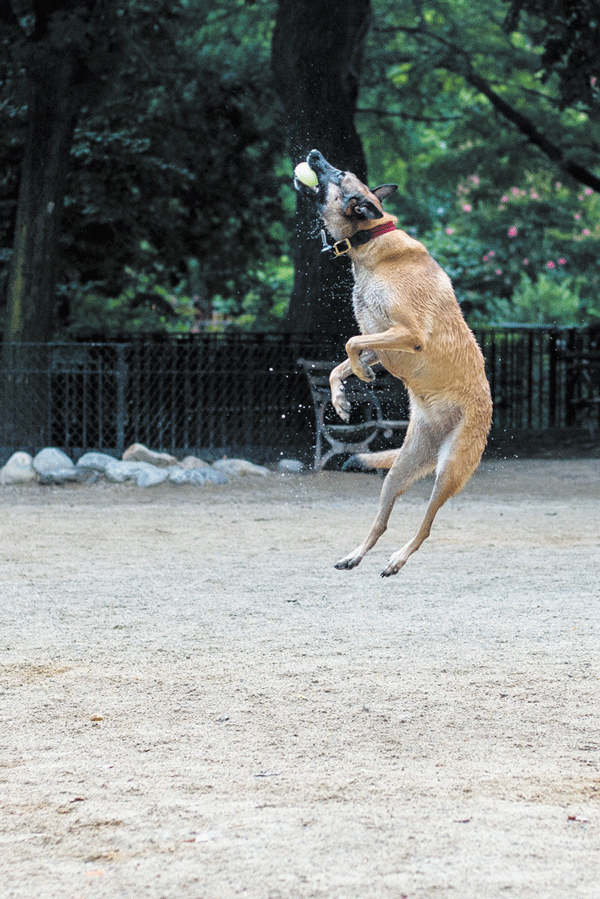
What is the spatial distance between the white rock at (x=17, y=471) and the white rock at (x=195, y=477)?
2.28 metres

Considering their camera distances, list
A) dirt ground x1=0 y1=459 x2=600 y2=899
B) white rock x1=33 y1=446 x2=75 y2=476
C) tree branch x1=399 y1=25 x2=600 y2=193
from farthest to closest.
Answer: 1. tree branch x1=399 y1=25 x2=600 y2=193
2. white rock x1=33 y1=446 x2=75 y2=476
3. dirt ground x1=0 y1=459 x2=600 y2=899

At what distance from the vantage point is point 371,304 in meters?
4.20

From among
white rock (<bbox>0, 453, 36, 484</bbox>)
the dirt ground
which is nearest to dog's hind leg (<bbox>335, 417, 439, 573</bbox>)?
the dirt ground

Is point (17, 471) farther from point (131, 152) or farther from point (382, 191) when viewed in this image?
point (382, 191)

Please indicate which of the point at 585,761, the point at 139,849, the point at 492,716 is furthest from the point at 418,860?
the point at 492,716

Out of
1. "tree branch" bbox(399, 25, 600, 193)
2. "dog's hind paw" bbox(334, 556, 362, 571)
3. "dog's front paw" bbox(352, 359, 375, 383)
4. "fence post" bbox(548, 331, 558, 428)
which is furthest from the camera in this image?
"fence post" bbox(548, 331, 558, 428)

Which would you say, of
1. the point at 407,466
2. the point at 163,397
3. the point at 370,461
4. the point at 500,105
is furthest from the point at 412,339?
the point at 500,105

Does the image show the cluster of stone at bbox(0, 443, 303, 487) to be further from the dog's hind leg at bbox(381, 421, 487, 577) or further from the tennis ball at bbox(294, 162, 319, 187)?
the dog's hind leg at bbox(381, 421, 487, 577)

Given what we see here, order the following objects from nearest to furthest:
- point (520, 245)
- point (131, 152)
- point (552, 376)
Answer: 1. point (131, 152)
2. point (552, 376)
3. point (520, 245)

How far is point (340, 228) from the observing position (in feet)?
13.4

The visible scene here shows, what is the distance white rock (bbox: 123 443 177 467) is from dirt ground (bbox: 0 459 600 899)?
17.4 feet

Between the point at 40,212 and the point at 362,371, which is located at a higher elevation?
the point at 40,212

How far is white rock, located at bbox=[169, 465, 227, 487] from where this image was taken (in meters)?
18.7

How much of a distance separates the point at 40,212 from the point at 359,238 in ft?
59.0
